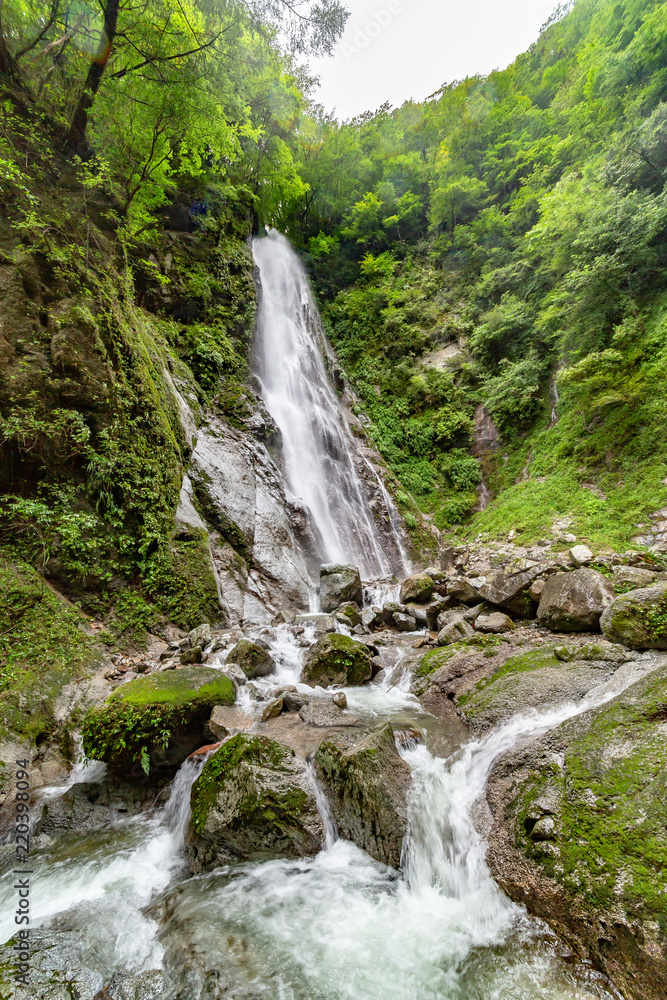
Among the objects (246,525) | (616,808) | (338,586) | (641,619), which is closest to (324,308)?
(246,525)

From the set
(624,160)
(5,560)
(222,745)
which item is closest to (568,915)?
(222,745)

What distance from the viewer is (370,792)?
3.05 m

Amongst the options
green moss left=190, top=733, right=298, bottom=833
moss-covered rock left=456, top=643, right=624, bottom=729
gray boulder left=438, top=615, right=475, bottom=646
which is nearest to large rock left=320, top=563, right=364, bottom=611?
gray boulder left=438, top=615, right=475, bottom=646

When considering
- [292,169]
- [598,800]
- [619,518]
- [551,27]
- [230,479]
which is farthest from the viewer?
[551,27]

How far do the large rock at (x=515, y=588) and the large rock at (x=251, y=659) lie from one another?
3663mm

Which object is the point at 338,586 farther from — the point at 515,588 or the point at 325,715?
the point at 325,715

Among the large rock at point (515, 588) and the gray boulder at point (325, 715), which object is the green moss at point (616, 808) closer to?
the gray boulder at point (325, 715)

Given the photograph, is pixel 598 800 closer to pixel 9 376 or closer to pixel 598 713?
pixel 598 713

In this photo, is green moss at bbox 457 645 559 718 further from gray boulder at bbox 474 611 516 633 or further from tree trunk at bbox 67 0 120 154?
tree trunk at bbox 67 0 120 154

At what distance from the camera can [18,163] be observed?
645cm

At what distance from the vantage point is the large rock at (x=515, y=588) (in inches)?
225

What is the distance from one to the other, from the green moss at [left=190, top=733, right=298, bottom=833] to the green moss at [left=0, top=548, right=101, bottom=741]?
1945 mm

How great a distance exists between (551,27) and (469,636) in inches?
1440

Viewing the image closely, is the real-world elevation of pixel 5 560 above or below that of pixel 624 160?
below
